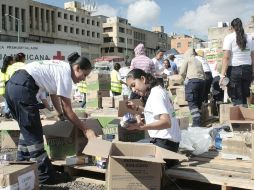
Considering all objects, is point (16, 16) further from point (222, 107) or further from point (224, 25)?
point (222, 107)

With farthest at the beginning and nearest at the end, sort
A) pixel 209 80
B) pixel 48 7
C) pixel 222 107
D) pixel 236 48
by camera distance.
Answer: pixel 48 7 < pixel 209 80 < pixel 222 107 < pixel 236 48

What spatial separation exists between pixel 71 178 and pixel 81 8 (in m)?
100

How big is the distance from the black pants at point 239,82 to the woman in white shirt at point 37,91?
2950 millimetres

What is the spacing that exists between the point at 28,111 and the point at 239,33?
371cm

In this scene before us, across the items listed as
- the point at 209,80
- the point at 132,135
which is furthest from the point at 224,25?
the point at 132,135

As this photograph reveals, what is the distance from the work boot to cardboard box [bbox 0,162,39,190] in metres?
0.66

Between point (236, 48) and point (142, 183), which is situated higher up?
point (236, 48)

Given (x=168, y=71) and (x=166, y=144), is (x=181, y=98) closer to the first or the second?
(x=166, y=144)

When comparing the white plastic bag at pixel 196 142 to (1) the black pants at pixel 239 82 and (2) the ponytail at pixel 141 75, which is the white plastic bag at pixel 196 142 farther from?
(1) the black pants at pixel 239 82

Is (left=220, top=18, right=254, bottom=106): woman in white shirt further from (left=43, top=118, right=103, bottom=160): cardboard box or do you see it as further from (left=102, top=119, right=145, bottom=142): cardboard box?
(left=43, top=118, right=103, bottom=160): cardboard box

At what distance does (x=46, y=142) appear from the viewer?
16.5 ft

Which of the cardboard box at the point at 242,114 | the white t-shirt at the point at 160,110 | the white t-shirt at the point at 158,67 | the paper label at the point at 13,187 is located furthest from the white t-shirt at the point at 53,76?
the white t-shirt at the point at 158,67

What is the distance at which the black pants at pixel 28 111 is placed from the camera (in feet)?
14.2

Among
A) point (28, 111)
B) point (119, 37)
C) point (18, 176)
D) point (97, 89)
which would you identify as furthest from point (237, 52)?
point (119, 37)
